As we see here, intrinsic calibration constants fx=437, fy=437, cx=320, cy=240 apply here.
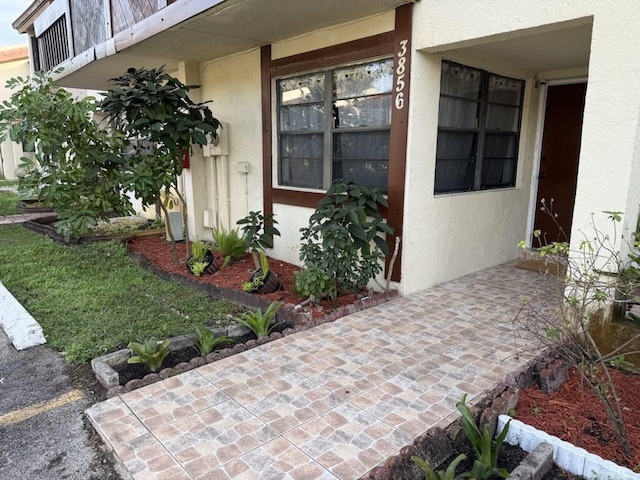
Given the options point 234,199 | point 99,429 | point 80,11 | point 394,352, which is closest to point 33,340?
point 99,429

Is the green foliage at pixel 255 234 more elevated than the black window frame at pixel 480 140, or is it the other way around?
the black window frame at pixel 480 140

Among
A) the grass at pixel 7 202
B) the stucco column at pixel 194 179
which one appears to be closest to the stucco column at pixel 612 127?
the stucco column at pixel 194 179

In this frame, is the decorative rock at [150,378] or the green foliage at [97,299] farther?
the green foliage at [97,299]

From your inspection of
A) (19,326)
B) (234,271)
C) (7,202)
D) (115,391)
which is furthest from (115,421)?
(7,202)

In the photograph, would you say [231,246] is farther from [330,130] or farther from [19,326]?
[19,326]

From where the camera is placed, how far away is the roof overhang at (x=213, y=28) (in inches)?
157

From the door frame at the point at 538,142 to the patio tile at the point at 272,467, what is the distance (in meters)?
4.74

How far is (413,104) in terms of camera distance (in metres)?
4.16

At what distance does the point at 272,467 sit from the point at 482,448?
1004 mm

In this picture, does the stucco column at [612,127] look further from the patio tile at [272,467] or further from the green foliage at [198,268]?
the green foliage at [198,268]

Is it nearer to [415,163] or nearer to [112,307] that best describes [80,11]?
[112,307]

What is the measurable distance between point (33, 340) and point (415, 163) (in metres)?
3.76

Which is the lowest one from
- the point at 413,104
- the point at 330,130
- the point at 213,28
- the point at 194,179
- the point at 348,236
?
the point at 348,236

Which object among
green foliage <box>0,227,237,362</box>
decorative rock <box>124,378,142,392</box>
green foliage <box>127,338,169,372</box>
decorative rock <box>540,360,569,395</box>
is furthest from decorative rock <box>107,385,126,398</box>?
decorative rock <box>540,360,569,395</box>
